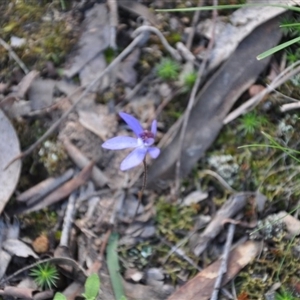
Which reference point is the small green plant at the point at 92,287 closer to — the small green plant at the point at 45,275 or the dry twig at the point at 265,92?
the small green plant at the point at 45,275

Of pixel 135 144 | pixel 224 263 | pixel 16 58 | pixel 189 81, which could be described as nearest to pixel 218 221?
pixel 224 263

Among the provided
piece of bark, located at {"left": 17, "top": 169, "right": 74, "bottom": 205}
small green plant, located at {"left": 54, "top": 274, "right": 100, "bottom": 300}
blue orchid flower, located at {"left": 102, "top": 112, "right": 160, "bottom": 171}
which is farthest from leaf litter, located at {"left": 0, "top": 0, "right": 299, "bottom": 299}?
blue orchid flower, located at {"left": 102, "top": 112, "right": 160, "bottom": 171}

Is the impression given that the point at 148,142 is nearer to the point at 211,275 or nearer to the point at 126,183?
the point at 126,183

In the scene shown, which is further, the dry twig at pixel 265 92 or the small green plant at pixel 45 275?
the dry twig at pixel 265 92

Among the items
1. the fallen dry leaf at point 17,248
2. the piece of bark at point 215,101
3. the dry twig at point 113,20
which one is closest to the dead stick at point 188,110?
the piece of bark at point 215,101

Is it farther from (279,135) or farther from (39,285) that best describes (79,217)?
(279,135)

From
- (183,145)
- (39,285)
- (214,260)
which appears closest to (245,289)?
(214,260)
